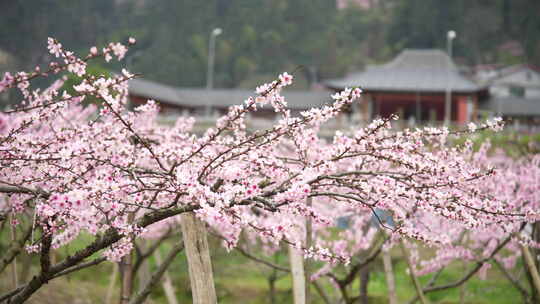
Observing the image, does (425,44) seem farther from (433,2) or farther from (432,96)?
(432,96)

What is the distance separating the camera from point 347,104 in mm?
3492

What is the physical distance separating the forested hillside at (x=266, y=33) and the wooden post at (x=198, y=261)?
55889mm

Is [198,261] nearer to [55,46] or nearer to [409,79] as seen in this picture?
[55,46]

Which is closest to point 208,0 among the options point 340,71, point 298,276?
point 340,71

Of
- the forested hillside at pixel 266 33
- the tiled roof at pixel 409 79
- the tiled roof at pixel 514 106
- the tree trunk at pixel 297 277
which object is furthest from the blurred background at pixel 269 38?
the tree trunk at pixel 297 277

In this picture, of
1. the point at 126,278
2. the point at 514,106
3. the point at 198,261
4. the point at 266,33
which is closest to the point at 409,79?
the point at 514,106

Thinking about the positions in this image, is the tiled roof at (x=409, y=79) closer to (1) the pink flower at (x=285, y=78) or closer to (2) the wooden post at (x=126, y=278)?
(2) the wooden post at (x=126, y=278)

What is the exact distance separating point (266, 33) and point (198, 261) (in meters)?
65.9

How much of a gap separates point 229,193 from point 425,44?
66.0 metres

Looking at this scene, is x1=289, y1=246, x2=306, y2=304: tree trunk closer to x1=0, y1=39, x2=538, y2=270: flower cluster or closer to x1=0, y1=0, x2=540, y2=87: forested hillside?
x1=0, y1=39, x2=538, y2=270: flower cluster

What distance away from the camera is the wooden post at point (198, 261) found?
3873 millimetres

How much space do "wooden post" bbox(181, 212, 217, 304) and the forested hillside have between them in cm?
5589

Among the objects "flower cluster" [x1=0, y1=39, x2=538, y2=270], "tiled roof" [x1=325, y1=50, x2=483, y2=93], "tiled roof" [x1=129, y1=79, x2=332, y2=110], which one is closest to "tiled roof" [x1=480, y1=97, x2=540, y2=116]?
"tiled roof" [x1=325, y1=50, x2=483, y2=93]

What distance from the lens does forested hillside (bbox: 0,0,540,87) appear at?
199 feet
